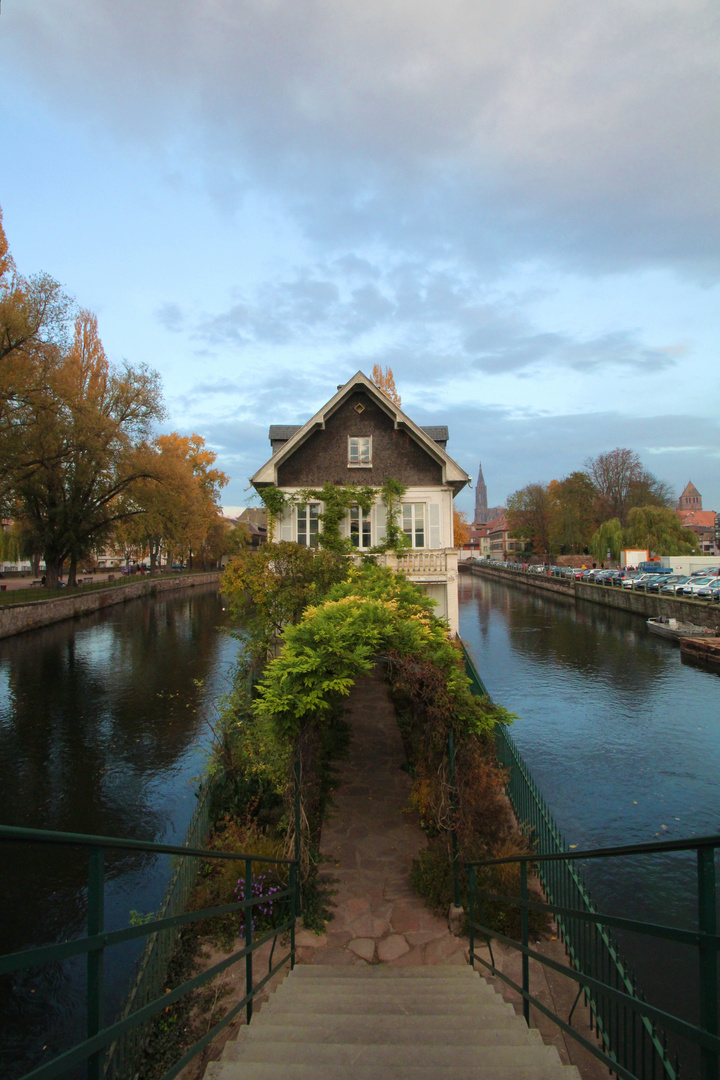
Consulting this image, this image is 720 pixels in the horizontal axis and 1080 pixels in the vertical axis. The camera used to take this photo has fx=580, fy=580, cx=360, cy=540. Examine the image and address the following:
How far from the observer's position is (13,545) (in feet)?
168

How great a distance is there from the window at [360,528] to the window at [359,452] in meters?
1.54

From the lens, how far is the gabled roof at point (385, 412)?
19188mm

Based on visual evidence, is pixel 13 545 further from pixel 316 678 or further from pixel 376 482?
pixel 316 678

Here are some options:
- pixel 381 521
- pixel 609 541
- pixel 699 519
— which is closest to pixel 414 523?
pixel 381 521

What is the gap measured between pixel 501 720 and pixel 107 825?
349 inches

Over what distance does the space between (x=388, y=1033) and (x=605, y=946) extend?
318 cm

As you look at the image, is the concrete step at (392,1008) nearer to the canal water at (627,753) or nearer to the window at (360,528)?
the canal water at (627,753)

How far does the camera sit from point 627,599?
41.6 m

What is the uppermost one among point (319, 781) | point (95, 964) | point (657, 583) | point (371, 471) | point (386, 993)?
point (371, 471)

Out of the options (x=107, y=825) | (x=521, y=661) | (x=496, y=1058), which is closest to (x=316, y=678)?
(x=496, y=1058)

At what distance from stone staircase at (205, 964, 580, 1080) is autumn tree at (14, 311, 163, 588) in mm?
31000

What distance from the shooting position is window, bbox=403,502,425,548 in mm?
19859

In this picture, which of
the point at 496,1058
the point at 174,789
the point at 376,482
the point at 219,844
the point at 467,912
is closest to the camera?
the point at 496,1058

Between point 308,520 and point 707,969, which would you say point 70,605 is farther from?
point 707,969
